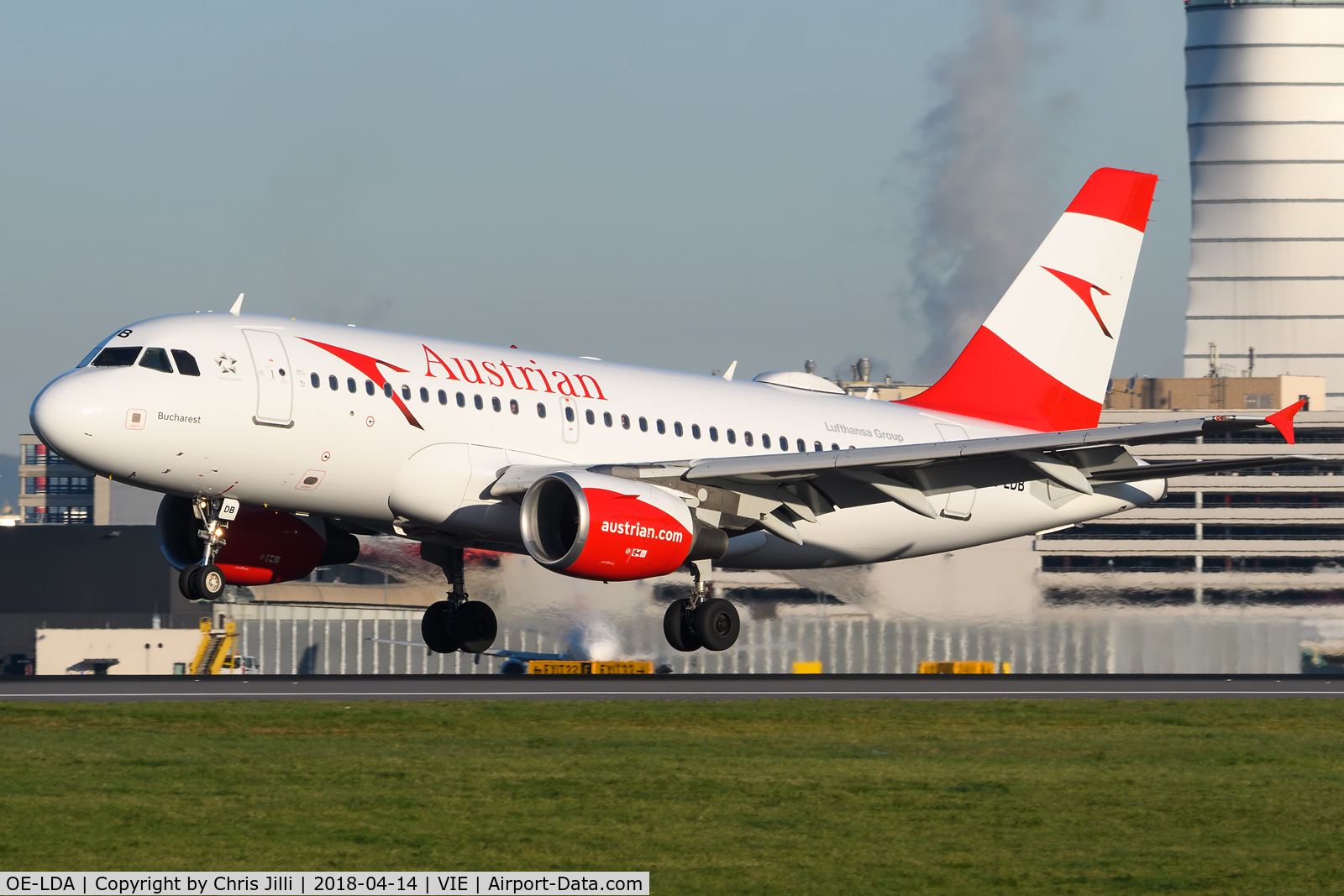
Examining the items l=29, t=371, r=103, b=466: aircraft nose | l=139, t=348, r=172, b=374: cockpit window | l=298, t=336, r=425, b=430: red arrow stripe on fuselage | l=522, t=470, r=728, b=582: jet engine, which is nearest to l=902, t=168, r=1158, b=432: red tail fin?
l=522, t=470, r=728, b=582: jet engine

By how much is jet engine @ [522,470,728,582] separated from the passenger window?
18.3ft

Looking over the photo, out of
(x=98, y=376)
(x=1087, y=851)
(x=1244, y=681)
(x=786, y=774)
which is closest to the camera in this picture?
(x=1087, y=851)

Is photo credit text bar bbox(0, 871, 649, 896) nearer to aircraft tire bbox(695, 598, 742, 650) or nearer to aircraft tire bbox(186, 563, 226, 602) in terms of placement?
aircraft tire bbox(186, 563, 226, 602)

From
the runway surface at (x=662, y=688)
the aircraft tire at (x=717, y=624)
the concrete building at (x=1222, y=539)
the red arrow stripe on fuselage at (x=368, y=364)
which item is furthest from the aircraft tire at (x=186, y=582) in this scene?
the concrete building at (x=1222, y=539)

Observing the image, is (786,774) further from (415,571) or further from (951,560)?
(415,571)

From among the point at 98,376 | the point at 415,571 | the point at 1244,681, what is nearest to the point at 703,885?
the point at 98,376

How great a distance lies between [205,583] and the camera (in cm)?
2803

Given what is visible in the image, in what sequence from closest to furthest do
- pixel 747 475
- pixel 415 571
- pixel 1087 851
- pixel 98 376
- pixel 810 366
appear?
pixel 1087 851, pixel 98 376, pixel 747 475, pixel 415 571, pixel 810 366

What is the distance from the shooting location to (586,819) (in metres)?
15.1

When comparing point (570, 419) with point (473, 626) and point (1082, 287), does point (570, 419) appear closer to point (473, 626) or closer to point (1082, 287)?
point (473, 626)

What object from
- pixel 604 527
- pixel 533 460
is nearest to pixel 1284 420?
pixel 604 527

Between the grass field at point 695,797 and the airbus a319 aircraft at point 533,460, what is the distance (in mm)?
4367

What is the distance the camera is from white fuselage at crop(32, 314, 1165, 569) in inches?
1048

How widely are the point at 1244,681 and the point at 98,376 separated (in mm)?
22533
